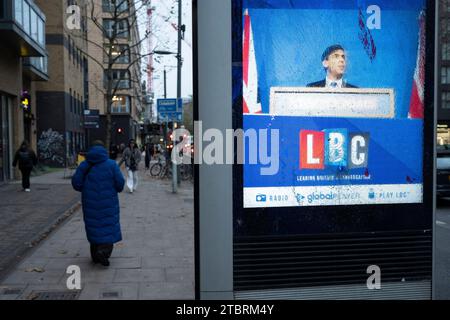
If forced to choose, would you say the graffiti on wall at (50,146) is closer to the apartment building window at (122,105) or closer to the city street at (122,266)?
the city street at (122,266)

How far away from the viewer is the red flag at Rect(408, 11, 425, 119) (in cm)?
288

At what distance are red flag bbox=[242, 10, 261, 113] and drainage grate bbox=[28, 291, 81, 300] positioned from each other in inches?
132

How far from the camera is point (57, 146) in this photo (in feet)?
108

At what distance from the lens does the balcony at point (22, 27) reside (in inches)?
661

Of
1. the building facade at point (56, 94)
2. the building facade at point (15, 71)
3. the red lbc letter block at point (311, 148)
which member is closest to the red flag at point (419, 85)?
the red lbc letter block at point (311, 148)

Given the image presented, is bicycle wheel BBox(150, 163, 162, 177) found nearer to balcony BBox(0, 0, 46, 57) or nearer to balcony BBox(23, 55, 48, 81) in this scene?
balcony BBox(0, 0, 46, 57)

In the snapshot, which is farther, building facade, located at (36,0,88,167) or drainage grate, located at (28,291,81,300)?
building facade, located at (36,0,88,167)

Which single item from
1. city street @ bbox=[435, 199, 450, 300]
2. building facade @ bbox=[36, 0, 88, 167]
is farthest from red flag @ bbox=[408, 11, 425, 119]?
building facade @ bbox=[36, 0, 88, 167]

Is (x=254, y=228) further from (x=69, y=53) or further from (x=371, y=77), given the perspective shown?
(x=69, y=53)

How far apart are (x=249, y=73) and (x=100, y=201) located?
4.22m

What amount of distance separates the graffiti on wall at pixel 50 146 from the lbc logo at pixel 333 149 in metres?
32.2

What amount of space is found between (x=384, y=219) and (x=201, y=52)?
1.45m

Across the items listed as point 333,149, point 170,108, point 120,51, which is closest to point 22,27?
point 170,108
